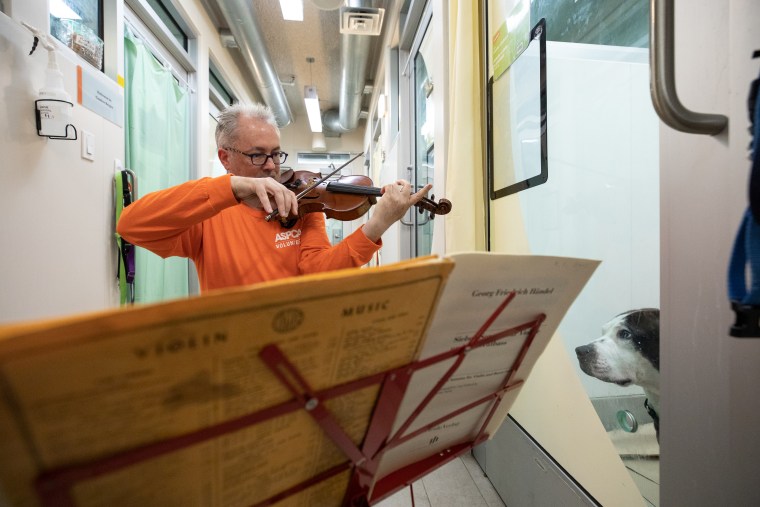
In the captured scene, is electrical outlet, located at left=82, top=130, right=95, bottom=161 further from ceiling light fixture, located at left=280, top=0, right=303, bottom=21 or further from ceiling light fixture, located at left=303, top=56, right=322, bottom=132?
ceiling light fixture, located at left=303, top=56, right=322, bottom=132

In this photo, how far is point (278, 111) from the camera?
5129 mm

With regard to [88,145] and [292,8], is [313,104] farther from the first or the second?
[88,145]

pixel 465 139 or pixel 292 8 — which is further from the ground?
pixel 292 8

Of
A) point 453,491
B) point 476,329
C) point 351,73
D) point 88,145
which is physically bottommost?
point 453,491

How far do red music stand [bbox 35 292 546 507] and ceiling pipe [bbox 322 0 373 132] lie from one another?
2.81m

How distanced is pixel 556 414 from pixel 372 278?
1.09 m

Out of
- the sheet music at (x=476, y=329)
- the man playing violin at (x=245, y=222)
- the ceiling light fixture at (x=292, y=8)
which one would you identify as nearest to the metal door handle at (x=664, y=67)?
the sheet music at (x=476, y=329)

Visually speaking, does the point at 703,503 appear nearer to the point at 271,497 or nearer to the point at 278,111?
the point at 271,497

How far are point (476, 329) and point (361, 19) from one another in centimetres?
283

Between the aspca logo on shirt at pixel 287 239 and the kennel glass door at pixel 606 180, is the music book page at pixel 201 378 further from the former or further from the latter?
the aspca logo on shirt at pixel 287 239

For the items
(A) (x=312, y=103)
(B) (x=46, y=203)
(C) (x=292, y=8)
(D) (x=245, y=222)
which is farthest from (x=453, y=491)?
(A) (x=312, y=103)

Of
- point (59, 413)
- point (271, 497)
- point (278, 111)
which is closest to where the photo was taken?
point (59, 413)

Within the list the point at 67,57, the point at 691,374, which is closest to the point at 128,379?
the point at 691,374

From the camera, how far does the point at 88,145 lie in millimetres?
1479
